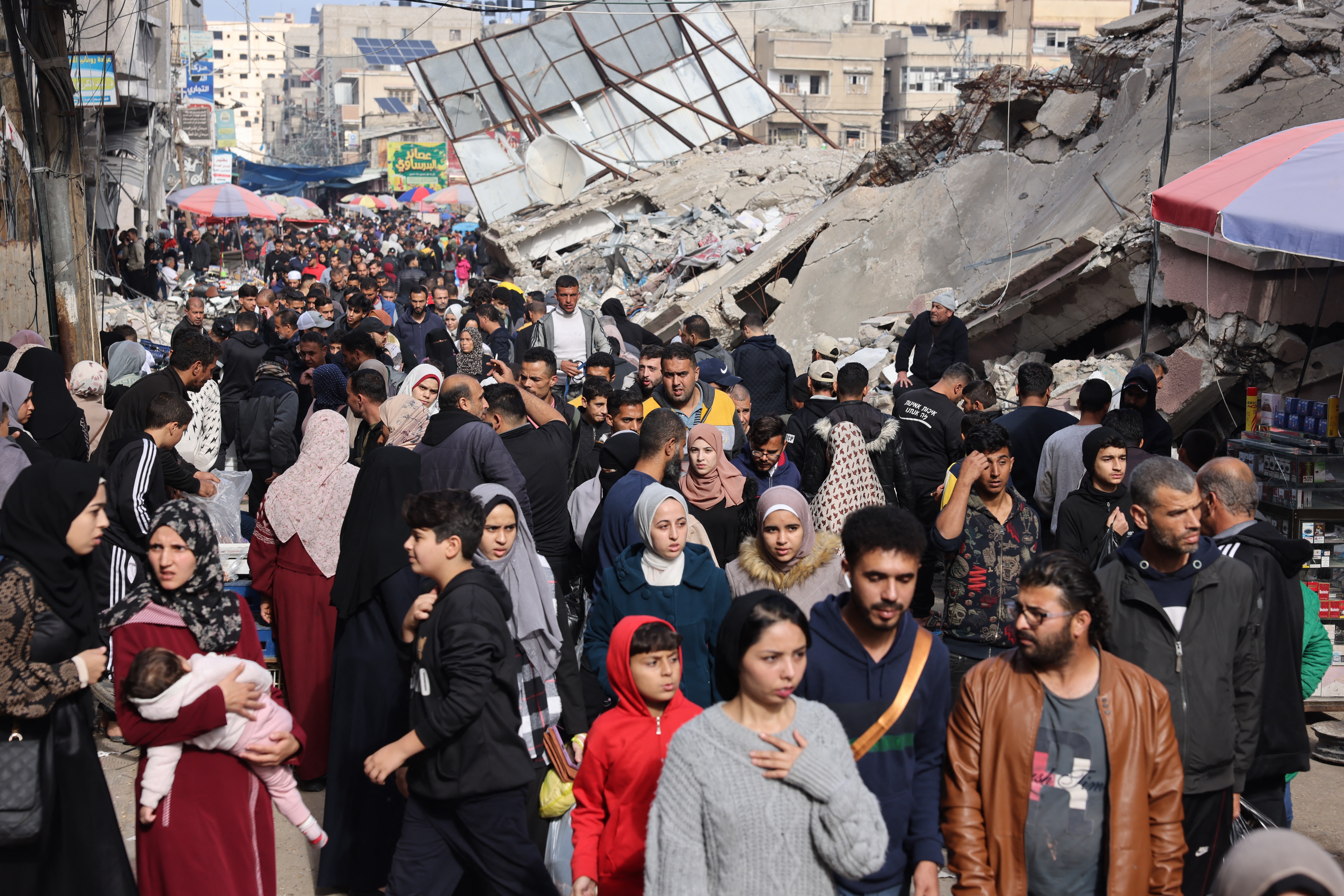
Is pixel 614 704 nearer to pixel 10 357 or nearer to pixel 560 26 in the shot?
pixel 10 357

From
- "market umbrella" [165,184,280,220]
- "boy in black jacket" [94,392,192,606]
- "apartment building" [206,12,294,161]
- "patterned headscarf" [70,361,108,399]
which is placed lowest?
"apartment building" [206,12,294,161]

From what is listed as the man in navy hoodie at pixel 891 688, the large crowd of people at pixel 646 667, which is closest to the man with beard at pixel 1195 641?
the large crowd of people at pixel 646 667

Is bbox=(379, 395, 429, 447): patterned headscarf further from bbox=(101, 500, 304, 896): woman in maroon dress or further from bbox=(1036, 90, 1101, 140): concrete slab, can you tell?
bbox=(1036, 90, 1101, 140): concrete slab

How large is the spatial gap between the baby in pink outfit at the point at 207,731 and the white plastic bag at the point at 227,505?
279cm

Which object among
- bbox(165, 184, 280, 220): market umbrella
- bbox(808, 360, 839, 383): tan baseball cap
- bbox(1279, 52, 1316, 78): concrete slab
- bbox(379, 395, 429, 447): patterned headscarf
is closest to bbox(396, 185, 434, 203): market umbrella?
bbox(165, 184, 280, 220): market umbrella

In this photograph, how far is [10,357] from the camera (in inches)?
280

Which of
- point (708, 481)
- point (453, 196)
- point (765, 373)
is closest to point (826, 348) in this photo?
point (765, 373)

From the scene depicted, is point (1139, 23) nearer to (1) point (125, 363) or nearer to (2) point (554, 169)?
(1) point (125, 363)

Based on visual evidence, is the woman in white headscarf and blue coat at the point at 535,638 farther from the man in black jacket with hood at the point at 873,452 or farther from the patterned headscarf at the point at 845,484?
the man in black jacket with hood at the point at 873,452

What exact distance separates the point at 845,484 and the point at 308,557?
2453 millimetres

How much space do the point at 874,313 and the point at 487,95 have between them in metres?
14.0

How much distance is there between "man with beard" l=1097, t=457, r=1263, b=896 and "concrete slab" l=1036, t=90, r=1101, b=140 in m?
11.1

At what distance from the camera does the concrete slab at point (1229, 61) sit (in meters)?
10.5

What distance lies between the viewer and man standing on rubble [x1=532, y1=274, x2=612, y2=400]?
8.89m
